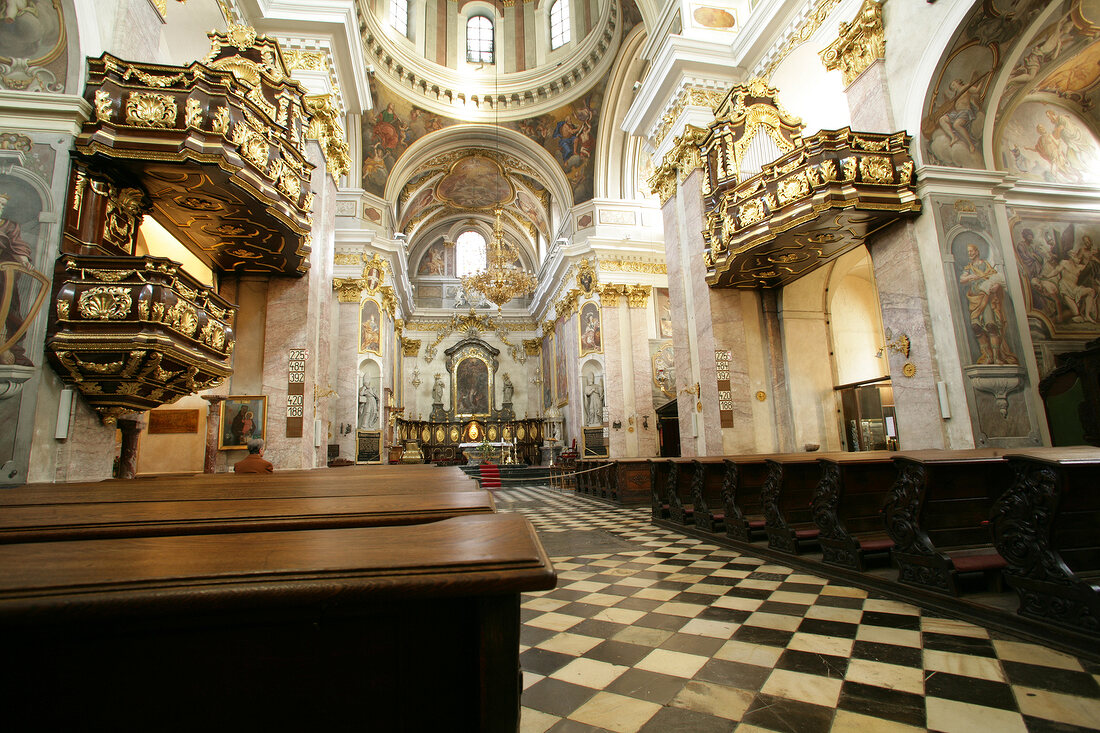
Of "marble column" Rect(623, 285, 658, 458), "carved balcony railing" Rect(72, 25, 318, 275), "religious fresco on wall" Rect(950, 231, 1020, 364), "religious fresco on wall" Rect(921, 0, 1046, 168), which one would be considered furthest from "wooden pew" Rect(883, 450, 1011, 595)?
"marble column" Rect(623, 285, 658, 458)

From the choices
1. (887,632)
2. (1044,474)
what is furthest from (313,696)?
(1044,474)

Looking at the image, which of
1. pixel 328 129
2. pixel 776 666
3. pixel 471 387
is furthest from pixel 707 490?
pixel 471 387

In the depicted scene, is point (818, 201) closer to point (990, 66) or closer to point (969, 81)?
point (969, 81)

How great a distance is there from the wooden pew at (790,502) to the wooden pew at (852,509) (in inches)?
12.1

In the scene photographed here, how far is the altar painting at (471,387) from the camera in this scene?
2455 centimetres

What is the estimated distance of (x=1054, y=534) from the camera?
288 centimetres

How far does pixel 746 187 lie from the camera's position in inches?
316

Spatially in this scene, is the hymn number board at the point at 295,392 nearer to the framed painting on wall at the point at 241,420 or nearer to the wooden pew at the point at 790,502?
the framed painting on wall at the point at 241,420

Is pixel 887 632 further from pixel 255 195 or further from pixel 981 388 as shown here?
pixel 255 195

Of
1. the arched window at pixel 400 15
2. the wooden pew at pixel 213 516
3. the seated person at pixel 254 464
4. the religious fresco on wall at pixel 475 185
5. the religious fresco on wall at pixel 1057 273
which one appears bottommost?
the wooden pew at pixel 213 516

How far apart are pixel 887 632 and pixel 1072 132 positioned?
1094cm

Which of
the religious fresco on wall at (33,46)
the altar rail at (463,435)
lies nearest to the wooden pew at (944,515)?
the religious fresco on wall at (33,46)

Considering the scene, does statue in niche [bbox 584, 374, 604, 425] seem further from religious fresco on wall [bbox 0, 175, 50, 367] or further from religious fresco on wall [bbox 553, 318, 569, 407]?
religious fresco on wall [bbox 0, 175, 50, 367]

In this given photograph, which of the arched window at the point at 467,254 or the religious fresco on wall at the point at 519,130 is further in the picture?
the arched window at the point at 467,254
